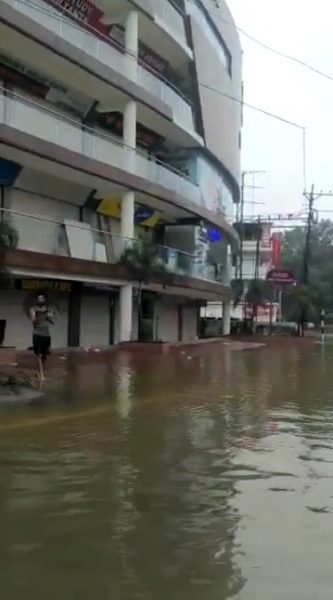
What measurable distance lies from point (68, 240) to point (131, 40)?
29.9 ft

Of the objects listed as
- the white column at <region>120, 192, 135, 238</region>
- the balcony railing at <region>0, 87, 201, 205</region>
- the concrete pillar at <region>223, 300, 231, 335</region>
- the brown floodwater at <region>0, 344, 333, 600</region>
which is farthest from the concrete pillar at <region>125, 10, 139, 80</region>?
the concrete pillar at <region>223, 300, 231, 335</region>

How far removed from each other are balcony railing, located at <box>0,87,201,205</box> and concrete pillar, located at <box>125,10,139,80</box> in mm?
2973

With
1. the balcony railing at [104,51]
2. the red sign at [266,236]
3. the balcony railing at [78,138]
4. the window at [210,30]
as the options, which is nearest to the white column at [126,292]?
the balcony railing at [78,138]

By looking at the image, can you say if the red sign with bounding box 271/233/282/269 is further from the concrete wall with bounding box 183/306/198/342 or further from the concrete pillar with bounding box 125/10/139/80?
the concrete pillar with bounding box 125/10/139/80

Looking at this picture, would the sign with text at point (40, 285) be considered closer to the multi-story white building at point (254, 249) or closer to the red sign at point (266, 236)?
the multi-story white building at point (254, 249)

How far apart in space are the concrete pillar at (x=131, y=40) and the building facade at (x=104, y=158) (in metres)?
0.06

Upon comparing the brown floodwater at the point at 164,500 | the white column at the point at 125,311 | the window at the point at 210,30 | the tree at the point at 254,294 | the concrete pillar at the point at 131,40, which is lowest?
the brown floodwater at the point at 164,500

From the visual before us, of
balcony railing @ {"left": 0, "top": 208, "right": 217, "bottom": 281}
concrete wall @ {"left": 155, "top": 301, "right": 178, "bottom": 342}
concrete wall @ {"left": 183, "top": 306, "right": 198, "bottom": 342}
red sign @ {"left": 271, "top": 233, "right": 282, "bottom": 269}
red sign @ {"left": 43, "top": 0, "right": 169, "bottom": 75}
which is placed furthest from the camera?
red sign @ {"left": 271, "top": 233, "right": 282, "bottom": 269}

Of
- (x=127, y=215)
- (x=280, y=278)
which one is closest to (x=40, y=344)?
(x=127, y=215)

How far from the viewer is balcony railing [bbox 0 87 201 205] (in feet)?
75.6

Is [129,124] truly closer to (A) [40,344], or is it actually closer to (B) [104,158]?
(B) [104,158]

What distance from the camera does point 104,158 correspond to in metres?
27.8

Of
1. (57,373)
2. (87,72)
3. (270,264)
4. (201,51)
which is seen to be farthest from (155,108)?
(270,264)

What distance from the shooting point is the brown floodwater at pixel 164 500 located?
4262mm
